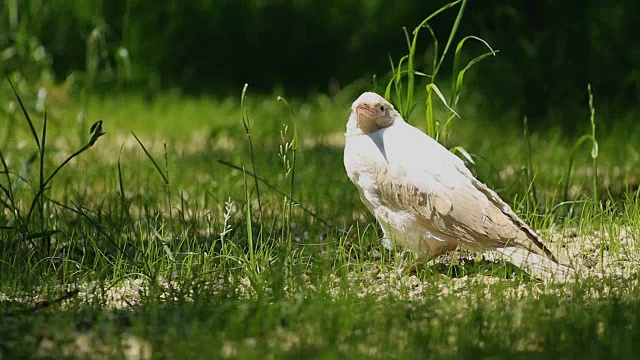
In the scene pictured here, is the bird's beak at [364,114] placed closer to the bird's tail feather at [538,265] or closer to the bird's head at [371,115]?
the bird's head at [371,115]

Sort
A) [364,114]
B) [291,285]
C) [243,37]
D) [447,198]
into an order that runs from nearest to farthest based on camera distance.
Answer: [291,285]
[447,198]
[364,114]
[243,37]

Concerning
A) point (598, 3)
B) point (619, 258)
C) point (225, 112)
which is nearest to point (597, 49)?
point (598, 3)

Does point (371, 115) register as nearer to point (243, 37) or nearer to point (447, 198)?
point (447, 198)

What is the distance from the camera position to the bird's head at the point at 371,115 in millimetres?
4430

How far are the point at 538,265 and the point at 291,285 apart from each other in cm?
85

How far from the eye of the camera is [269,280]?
398 cm

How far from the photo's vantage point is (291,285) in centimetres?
393

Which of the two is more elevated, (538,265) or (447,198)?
(447,198)

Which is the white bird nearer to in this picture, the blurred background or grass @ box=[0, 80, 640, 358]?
grass @ box=[0, 80, 640, 358]

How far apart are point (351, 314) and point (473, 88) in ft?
16.0

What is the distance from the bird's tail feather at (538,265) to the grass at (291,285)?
4cm

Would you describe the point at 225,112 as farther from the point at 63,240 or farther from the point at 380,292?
the point at 380,292

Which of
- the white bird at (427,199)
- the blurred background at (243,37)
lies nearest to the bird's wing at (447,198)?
the white bird at (427,199)

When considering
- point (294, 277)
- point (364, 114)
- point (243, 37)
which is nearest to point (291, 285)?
point (294, 277)
